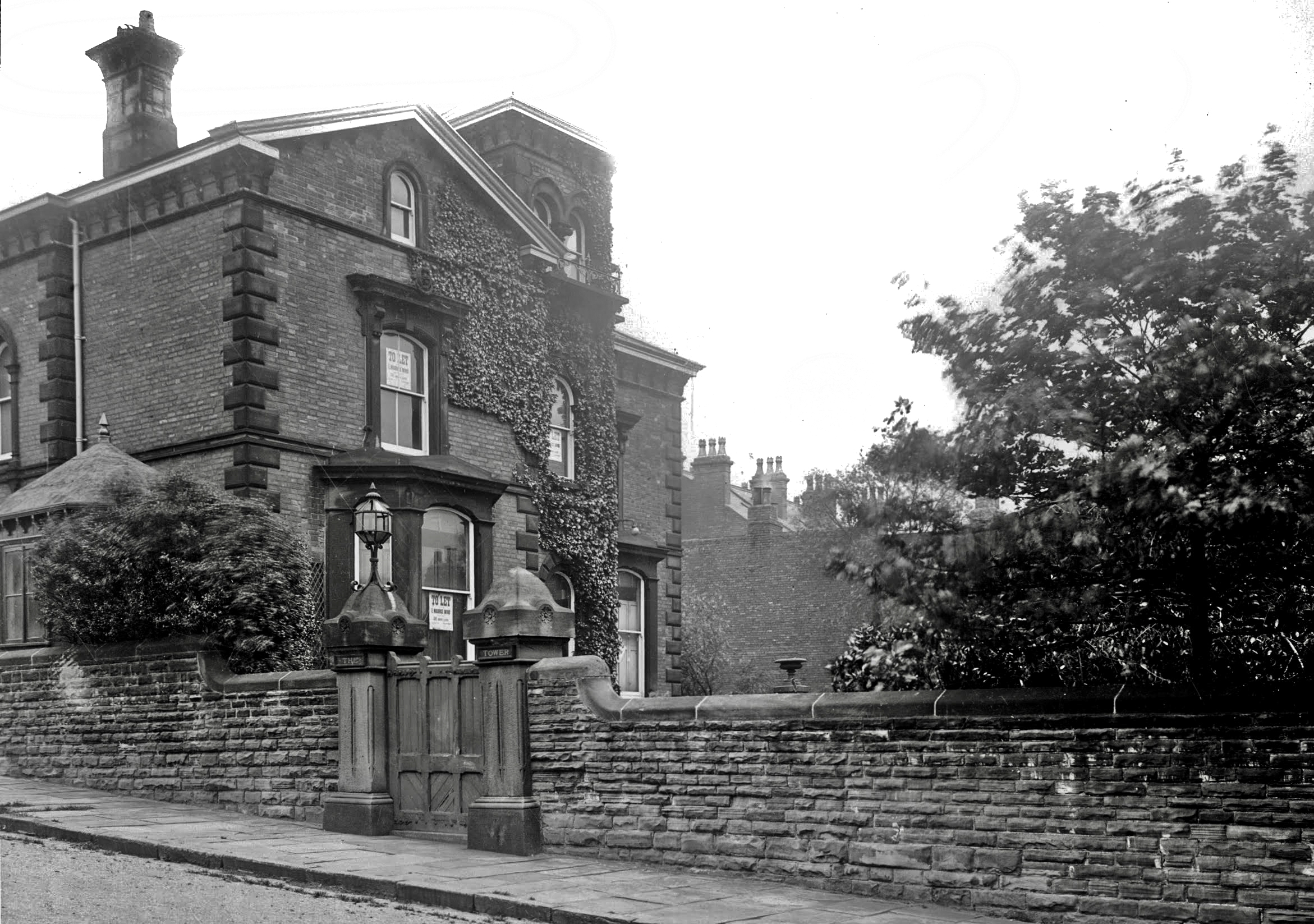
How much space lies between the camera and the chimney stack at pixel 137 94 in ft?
75.3

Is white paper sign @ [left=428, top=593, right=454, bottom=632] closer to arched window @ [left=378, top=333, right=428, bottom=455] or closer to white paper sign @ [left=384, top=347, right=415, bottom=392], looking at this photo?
arched window @ [left=378, top=333, right=428, bottom=455]

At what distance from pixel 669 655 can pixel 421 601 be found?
392 inches

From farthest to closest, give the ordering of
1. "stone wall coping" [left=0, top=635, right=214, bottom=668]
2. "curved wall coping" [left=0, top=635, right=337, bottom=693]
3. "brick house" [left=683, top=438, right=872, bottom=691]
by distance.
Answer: "brick house" [left=683, top=438, right=872, bottom=691], "stone wall coping" [left=0, top=635, right=214, bottom=668], "curved wall coping" [left=0, top=635, right=337, bottom=693]

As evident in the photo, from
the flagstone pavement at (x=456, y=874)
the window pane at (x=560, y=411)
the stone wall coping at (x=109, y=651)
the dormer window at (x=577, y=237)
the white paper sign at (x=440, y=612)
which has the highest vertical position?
the dormer window at (x=577, y=237)

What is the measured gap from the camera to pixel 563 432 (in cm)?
2623

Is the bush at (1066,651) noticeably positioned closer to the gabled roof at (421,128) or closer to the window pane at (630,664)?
the gabled roof at (421,128)

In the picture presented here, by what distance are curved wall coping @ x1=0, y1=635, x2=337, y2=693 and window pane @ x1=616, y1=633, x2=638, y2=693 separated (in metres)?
12.9

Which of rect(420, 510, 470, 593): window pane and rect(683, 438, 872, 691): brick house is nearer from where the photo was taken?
rect(420, 510, 470, 593): window pane

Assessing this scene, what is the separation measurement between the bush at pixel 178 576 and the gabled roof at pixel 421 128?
5474mm

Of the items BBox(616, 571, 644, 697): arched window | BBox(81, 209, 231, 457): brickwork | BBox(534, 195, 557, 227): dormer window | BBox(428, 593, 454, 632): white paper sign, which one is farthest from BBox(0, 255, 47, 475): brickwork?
BBox(616, 571, 644, 697): arched window

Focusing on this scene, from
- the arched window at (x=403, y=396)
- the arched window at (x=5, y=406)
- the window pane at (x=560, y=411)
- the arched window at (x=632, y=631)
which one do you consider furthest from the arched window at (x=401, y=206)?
the arched window at (x=632, y=631)

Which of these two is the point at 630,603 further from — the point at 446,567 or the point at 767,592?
the point at 767,592

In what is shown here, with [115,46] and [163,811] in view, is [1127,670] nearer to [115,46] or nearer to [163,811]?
[163,811]

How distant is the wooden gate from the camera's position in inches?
524
